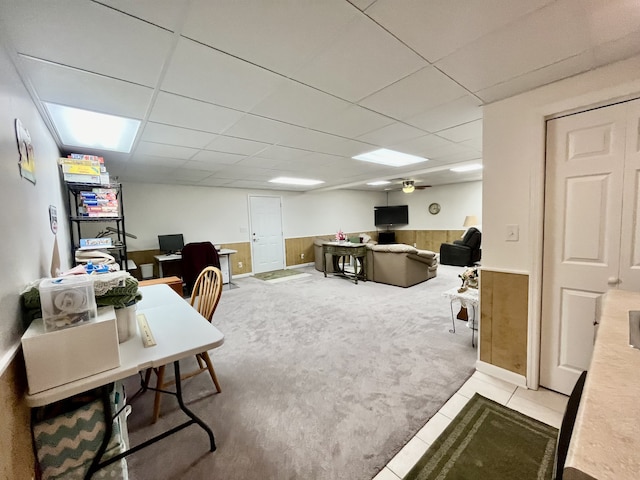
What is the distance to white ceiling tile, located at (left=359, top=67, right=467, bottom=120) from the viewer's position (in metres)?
1.66

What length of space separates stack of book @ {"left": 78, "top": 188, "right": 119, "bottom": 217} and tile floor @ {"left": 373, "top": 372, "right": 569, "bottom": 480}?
11.5ft

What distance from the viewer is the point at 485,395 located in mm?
1900

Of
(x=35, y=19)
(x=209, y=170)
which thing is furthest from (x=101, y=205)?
(x=35, y=19)

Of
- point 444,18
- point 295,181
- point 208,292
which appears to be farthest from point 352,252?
point 444,18

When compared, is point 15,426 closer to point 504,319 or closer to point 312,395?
point 312,395

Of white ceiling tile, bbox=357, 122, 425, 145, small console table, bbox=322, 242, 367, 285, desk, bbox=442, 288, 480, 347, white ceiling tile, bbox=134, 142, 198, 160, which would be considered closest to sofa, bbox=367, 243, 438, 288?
small console table, bbox=322, 242, 367, 285

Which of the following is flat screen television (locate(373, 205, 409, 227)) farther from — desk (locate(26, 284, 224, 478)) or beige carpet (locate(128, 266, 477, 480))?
desk (locate(26, 284, 224, 478))

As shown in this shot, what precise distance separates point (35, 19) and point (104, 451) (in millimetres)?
1874

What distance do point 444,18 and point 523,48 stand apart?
1.87 ft

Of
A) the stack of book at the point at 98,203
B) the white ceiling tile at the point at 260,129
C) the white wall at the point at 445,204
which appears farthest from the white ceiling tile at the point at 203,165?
the white wall at the point at 445,204

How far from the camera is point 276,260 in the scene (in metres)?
6.95

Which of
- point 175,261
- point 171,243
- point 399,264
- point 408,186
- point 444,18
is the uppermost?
point 444,18

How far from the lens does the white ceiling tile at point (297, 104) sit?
5.79 ft

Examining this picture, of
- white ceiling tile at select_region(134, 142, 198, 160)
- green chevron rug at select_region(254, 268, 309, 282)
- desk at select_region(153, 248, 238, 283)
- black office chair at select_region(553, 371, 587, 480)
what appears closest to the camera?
black office chair at select_region(553, 371, 587, 480)
